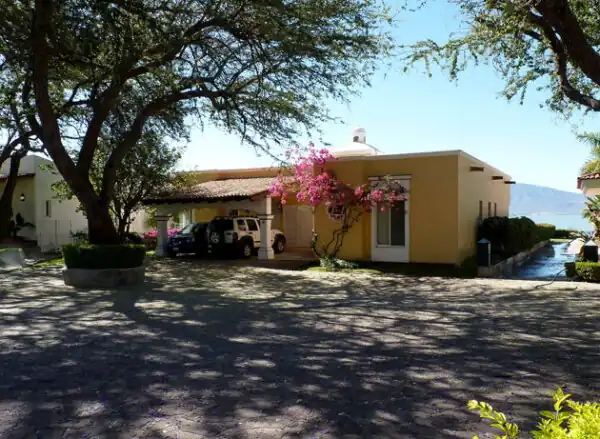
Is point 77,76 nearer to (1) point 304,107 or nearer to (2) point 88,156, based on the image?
(2) point 88,156

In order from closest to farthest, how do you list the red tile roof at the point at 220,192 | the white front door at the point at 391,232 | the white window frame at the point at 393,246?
the white window frame at the point at 393,246
the white front door at the point at 391,232
the red tile roof at the point at 220,192

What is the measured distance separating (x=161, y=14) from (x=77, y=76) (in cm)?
586

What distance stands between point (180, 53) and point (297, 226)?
1347 cm

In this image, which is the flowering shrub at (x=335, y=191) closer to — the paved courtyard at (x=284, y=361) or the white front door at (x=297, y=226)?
the paved courtyard at (x=284, y=361)

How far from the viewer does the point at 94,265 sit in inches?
473

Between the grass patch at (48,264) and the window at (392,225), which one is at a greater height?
the window at (392,225)

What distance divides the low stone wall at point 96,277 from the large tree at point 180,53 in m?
1.20

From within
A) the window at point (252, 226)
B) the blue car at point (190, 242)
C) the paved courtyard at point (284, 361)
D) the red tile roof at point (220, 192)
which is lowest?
the paved courtyard at point (284, 361)

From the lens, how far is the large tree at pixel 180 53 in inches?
402

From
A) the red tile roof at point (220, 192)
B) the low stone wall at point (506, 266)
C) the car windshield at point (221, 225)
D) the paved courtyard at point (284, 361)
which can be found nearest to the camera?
the paved courtyard at point (284, 361)

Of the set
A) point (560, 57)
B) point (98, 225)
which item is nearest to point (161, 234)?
point (98, 225)

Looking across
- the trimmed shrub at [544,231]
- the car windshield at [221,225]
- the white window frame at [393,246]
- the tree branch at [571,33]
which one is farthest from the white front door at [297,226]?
the tree branch at [571,33]

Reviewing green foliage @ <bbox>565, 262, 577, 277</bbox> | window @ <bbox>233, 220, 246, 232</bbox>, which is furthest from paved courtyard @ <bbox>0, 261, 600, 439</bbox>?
window @ <bbox>233, 220, 246, 232</bbox>

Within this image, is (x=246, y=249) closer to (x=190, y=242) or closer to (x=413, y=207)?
(x=190, y=242)
